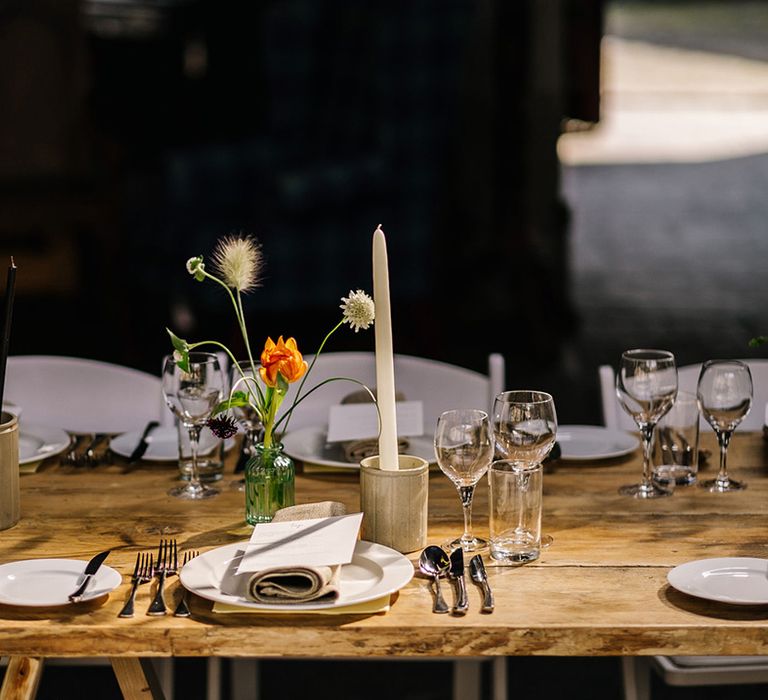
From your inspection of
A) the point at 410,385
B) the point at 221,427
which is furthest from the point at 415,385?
the point at 221,427

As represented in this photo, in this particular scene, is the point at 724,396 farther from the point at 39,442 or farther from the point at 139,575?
the point at 39,442

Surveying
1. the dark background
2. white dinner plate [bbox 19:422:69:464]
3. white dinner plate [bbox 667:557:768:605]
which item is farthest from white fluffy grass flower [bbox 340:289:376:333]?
the dark background

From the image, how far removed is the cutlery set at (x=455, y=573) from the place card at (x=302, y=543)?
97 mm

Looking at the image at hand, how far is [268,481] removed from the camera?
1584mm

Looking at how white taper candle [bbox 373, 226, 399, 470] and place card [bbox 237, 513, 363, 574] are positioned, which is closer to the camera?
place card [bbox 237, 513, 363, 574]

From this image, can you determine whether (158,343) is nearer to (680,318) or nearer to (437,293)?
(437,293)

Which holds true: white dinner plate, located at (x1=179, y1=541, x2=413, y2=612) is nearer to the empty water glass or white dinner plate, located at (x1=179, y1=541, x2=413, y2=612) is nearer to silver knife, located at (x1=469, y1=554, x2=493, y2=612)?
silver knife, located at (x1=469, y1=554, x2=493, y2=612)

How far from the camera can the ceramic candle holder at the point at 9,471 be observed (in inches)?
61.9

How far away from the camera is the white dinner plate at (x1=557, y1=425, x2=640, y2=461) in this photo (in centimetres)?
197

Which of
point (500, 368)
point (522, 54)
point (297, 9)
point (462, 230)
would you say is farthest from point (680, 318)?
point (500, 368)

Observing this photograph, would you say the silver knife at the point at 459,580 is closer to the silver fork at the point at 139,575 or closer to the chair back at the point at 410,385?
the silver fork at the point at 139,575

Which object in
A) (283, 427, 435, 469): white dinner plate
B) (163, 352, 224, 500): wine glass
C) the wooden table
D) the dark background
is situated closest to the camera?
the wooden table

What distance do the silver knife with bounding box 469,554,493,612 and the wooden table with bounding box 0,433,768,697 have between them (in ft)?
0.04

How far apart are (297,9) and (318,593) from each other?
426cm
